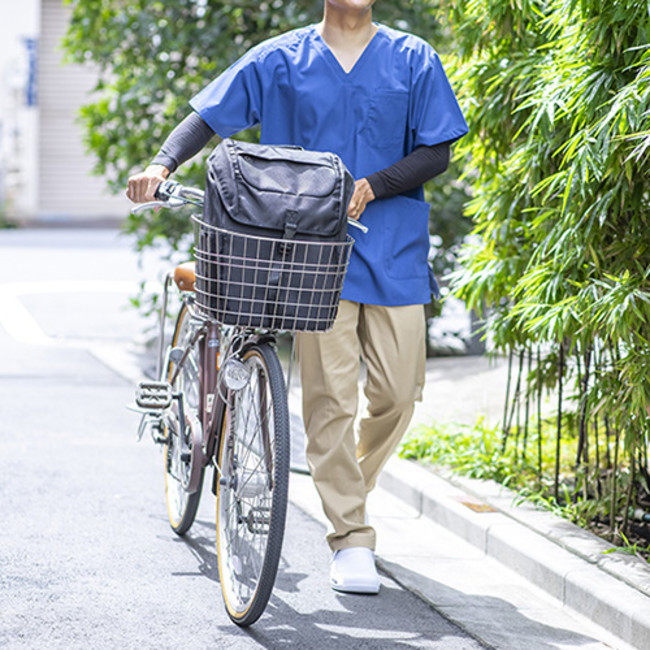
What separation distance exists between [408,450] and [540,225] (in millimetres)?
1592

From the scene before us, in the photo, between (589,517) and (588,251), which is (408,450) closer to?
(589,517)

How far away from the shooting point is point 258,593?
11.3 feet

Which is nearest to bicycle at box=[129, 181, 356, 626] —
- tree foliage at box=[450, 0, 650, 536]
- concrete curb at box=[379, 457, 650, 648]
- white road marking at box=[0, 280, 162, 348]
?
tree foliage at box=[450, 0, 650, 536]

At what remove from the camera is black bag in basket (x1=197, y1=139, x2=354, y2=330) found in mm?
3377

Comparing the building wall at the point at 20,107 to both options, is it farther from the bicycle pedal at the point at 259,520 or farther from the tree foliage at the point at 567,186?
the bicycle pedal at the point at 259,520

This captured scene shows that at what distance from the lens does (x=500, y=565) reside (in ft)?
14.4

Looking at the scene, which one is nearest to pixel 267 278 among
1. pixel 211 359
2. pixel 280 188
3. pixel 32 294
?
pixel 280 188

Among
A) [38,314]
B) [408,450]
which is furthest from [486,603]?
[38,314]

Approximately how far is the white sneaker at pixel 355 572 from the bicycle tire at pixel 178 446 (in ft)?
1.91

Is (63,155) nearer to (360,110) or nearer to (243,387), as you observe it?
(360,110)

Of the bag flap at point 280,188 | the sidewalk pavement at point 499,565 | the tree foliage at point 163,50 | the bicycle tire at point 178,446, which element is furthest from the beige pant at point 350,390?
the tree foliage at point 163,50

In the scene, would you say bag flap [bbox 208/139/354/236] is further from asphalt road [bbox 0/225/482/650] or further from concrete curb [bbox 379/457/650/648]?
concrete curb [bbox 379/457/650/648]

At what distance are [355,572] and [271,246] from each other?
1.20 m

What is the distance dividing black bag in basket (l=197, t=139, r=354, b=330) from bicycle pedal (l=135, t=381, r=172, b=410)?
1082 millimetres
